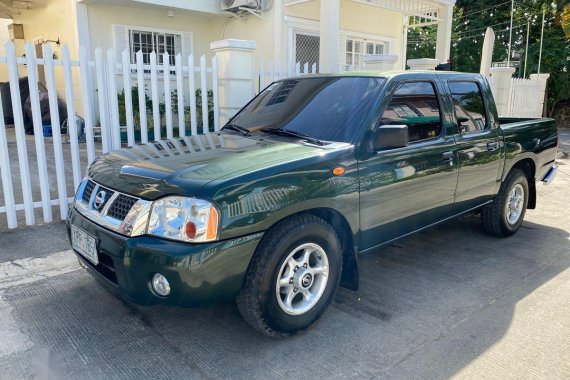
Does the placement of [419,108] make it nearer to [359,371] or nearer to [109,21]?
[359,371]

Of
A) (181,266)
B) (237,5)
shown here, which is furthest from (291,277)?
(237,5)

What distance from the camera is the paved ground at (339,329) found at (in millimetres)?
2783

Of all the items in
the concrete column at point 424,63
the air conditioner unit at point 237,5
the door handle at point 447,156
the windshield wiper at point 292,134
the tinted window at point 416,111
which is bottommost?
the door handle at point 447,156

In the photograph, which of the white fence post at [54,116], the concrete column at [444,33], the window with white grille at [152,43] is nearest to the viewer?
the white fence post at [54,116]

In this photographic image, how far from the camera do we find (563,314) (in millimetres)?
3443

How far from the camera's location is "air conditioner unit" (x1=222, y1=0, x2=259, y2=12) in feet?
37.2

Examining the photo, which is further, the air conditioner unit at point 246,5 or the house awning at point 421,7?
the house awning at point 421,7

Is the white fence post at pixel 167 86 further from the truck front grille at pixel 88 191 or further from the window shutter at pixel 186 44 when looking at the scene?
the window shutter at pixel 186 44

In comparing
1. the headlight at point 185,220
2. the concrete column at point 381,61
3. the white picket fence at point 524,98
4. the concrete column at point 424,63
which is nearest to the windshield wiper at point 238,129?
the headlight at point 185,220

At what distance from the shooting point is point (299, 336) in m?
3.12

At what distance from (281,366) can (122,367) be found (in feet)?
3.11

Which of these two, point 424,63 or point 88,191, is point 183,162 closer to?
point 88,191

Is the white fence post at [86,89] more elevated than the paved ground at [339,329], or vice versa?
the white fence post at [86,89]

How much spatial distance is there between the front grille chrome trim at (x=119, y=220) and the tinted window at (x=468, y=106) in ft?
9.75
